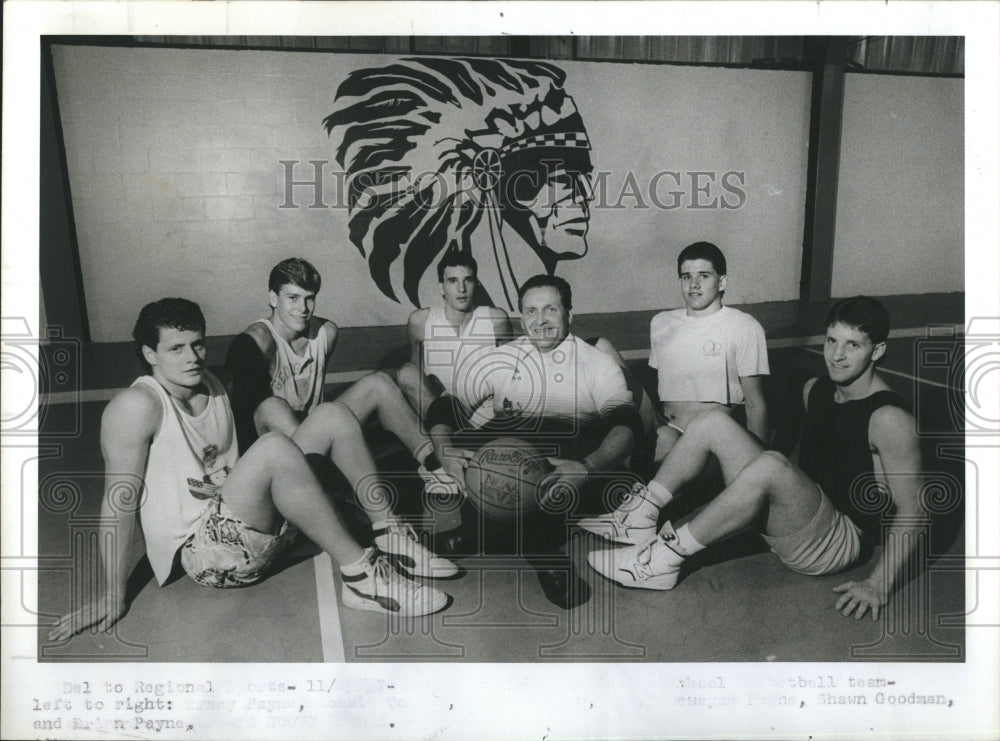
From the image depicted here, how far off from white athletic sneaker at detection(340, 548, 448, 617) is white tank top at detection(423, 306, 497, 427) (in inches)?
23.0

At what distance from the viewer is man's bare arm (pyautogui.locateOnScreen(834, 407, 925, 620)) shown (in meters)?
2.71

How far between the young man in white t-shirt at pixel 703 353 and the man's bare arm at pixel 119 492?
1.74m

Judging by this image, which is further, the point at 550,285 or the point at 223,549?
the point at 550,285

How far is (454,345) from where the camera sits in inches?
108

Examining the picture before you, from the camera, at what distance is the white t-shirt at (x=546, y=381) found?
2.72m

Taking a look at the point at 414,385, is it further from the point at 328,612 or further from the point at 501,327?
the point at 328,612

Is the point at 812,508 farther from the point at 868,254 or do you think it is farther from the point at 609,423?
the point at 868,254

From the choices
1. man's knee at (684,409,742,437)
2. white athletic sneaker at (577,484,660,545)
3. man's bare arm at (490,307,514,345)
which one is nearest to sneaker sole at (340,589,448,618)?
white athletic sneaker at (577,484,660,545)

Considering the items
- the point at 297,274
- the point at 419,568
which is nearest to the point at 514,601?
the point at 419,568

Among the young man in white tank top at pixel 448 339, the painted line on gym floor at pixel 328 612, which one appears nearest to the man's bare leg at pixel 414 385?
the young man in white tank top at pixel 448 339

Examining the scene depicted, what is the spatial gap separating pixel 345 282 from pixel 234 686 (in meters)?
1.40

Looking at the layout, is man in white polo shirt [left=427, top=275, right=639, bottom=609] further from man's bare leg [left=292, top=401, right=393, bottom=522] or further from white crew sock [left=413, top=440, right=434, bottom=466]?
man's bare leg [left=292, top=401, right=393, bottom=522]

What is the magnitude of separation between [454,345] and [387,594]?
878 millimetres

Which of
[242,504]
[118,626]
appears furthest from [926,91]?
[118,626]
